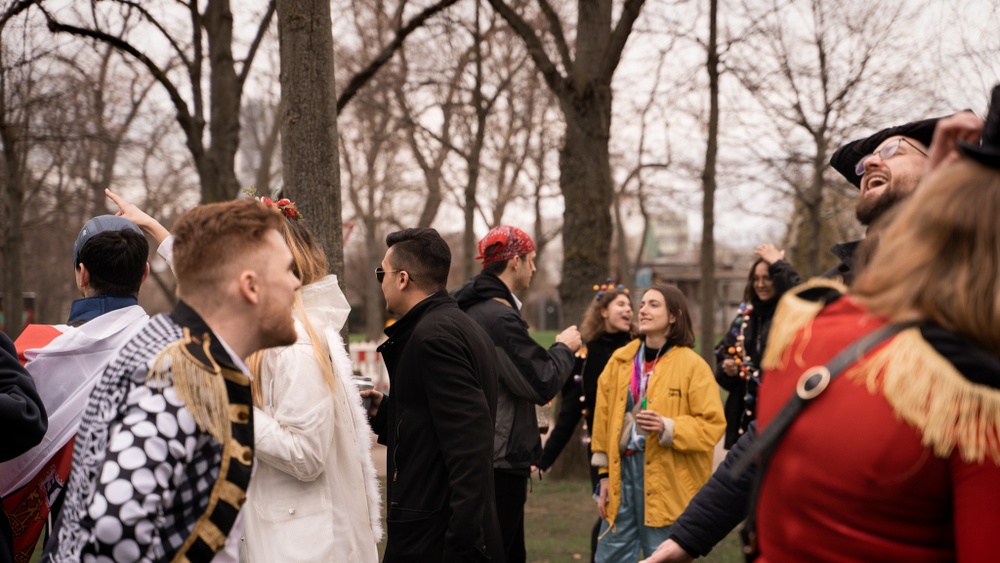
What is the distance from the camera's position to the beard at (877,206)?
9.21 ft

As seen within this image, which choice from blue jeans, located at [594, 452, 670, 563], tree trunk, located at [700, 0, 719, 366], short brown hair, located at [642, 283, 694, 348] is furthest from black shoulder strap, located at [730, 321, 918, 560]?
tree trunk, located at [700, 0, 719, 366]

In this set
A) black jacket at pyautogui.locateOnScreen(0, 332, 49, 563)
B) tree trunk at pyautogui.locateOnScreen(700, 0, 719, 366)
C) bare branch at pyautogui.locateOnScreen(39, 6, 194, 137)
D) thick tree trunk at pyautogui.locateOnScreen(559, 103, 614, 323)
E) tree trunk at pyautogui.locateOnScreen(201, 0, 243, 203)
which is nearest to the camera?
black jacket at pyautogui.locateOnScreen(0, 332, 49, 563)

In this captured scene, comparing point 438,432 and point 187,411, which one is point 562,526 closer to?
point 438,432

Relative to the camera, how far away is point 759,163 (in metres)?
18.6

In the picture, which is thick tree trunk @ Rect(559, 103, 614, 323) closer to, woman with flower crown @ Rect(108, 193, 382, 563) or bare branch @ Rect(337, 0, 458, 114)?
bare branch @ Rect(337, 0, 458, 114)

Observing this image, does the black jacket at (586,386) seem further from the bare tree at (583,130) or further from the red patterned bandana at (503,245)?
the bare tree at (583,130)

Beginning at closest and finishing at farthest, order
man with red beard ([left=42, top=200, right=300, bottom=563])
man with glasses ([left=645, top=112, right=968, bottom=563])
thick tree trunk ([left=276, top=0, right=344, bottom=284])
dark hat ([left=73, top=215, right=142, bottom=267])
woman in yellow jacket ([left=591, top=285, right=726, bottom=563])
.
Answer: man with red beard ([left=42, top=200, right=300, bottom=563]) → man with glasses ([left=645, top=112, right=968, bottom=563]) → dark hat ([left=73, top=215, right=142, bottom=267]) → thick tree trunk ([left=276, top=0, right=344, bottom=284]) → woman in yellow jacket ([left=591, top=285, right=726, bottom=563])

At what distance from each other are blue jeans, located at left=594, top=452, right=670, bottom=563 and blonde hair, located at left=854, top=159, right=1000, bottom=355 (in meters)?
4.11

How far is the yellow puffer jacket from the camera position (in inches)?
220

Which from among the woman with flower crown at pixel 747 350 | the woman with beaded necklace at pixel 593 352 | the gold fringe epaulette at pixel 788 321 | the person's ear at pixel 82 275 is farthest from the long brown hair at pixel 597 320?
the gold fringe epaulette at pixel 788 321

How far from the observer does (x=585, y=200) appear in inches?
410

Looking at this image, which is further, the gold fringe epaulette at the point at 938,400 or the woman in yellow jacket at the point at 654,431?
the woman in yellow jacket at the point at 654,431

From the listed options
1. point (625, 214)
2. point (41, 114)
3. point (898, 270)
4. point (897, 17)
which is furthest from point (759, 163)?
point (898, 270)

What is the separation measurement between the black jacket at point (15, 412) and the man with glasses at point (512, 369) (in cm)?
271
